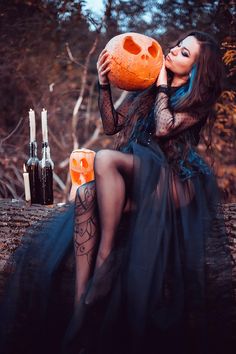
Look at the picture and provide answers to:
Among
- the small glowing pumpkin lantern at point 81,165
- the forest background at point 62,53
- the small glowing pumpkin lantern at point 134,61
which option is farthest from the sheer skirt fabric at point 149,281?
the forest background at point 62,53

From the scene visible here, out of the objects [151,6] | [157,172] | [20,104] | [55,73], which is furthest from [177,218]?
[55,73]

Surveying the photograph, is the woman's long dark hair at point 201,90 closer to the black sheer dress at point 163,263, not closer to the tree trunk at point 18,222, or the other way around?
the black sheer dress at point 163,263

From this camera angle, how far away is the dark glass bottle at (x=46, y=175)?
3121 mm

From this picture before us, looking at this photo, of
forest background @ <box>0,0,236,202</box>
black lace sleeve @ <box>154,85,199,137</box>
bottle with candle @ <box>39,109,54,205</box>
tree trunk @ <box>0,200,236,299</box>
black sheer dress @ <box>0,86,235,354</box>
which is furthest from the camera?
forest background @ <box>0,0,236,202</box>

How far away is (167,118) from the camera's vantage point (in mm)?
2234

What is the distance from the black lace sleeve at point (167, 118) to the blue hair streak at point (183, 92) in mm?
45

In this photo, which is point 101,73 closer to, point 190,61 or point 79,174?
point 190,61

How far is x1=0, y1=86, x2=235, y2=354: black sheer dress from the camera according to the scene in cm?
190

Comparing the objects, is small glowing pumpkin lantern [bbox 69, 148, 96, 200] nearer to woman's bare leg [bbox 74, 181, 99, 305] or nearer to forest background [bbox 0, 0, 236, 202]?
woman's bare leg [bbox 74, 181, 99, 305]

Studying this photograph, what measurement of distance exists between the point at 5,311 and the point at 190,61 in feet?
4.35

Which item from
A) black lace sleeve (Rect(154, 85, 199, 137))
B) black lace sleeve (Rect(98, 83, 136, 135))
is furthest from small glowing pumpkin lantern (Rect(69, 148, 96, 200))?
black lace sleeve (Rect(154, 85, 199, 137))

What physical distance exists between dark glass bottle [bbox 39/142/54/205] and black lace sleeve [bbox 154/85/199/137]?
1.00 m

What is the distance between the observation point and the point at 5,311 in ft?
6.93

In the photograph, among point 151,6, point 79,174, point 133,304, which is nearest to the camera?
point 133,304
